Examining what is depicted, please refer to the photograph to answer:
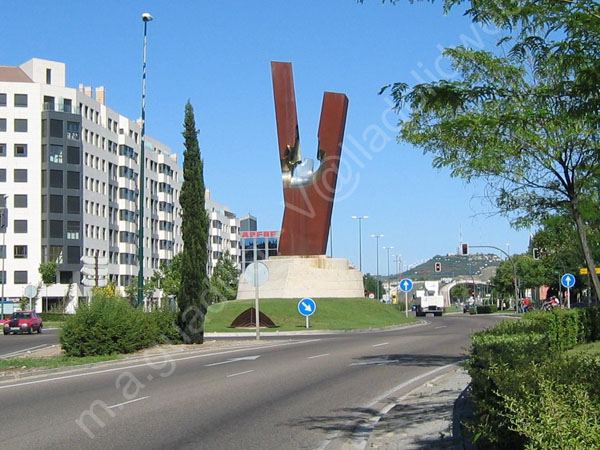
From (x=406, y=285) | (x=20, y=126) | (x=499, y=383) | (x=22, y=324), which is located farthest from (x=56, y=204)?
(x=499, y=383)

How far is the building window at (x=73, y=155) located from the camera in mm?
90656

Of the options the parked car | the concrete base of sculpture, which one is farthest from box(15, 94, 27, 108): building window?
the concrete base of sculpture

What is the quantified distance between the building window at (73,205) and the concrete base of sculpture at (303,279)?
40.2 m

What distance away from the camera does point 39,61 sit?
308ft

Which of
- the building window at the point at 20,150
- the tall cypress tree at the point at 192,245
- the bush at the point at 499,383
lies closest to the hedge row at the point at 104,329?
the tall cypress tree at the point at 192,245

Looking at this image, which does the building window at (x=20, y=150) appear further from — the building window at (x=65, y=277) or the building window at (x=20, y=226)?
the building window at (x=65, y=277)

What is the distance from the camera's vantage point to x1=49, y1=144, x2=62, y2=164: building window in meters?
89.6

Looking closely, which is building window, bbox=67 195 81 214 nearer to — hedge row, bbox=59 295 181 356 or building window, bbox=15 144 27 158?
building window, bbox=15 144 27 158

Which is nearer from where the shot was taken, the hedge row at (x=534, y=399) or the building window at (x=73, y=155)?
the hedge row at (x=534, y=399)

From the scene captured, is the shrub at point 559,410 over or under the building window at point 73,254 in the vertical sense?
under

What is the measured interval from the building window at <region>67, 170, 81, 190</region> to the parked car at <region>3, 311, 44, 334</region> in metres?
42.0

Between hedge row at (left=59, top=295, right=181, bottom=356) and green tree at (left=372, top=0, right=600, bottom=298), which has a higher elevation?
green tree at (left=372, top=0, right=600, bottom=298)

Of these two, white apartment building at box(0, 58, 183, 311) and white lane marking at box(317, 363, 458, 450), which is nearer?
white lane marking at box(317, 363, 458, 450)

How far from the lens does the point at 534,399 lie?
572 cm
